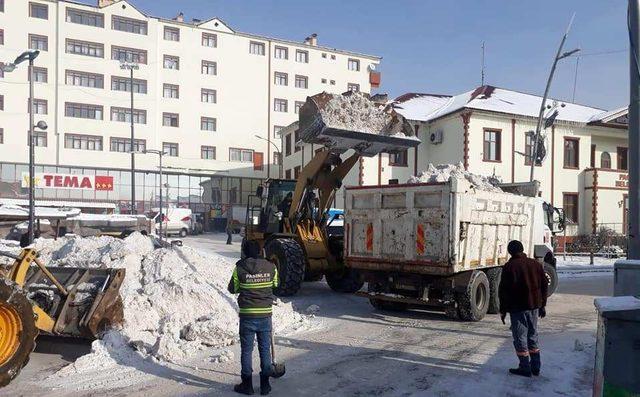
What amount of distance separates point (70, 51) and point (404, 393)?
5679 centimetres

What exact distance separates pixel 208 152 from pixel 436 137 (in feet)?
97.4

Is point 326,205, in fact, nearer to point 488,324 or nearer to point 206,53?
point 488,324

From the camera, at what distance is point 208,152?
60.1 metres

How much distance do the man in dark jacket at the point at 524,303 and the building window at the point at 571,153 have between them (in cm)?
3393

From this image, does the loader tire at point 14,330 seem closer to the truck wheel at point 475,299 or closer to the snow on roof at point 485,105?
the truck wheel at point 475,299

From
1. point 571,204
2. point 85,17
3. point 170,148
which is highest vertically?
point 85,17

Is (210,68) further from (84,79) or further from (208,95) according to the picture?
(84,79)

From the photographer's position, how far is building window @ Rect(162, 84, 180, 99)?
192 feet

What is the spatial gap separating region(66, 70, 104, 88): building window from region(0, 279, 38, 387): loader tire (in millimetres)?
53437

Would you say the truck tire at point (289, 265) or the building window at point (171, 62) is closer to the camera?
the truck tire at point (289, 265)

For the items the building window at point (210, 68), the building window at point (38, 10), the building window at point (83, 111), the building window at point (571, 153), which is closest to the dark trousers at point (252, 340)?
the building window at point (571, 153)

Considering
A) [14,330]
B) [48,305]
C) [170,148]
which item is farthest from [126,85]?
[14,330]

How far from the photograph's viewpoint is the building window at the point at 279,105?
207 feet

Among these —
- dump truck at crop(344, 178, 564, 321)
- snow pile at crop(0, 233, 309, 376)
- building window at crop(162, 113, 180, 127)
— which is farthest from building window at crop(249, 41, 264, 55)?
dump truck at crop(344, 178, 564, 321)
